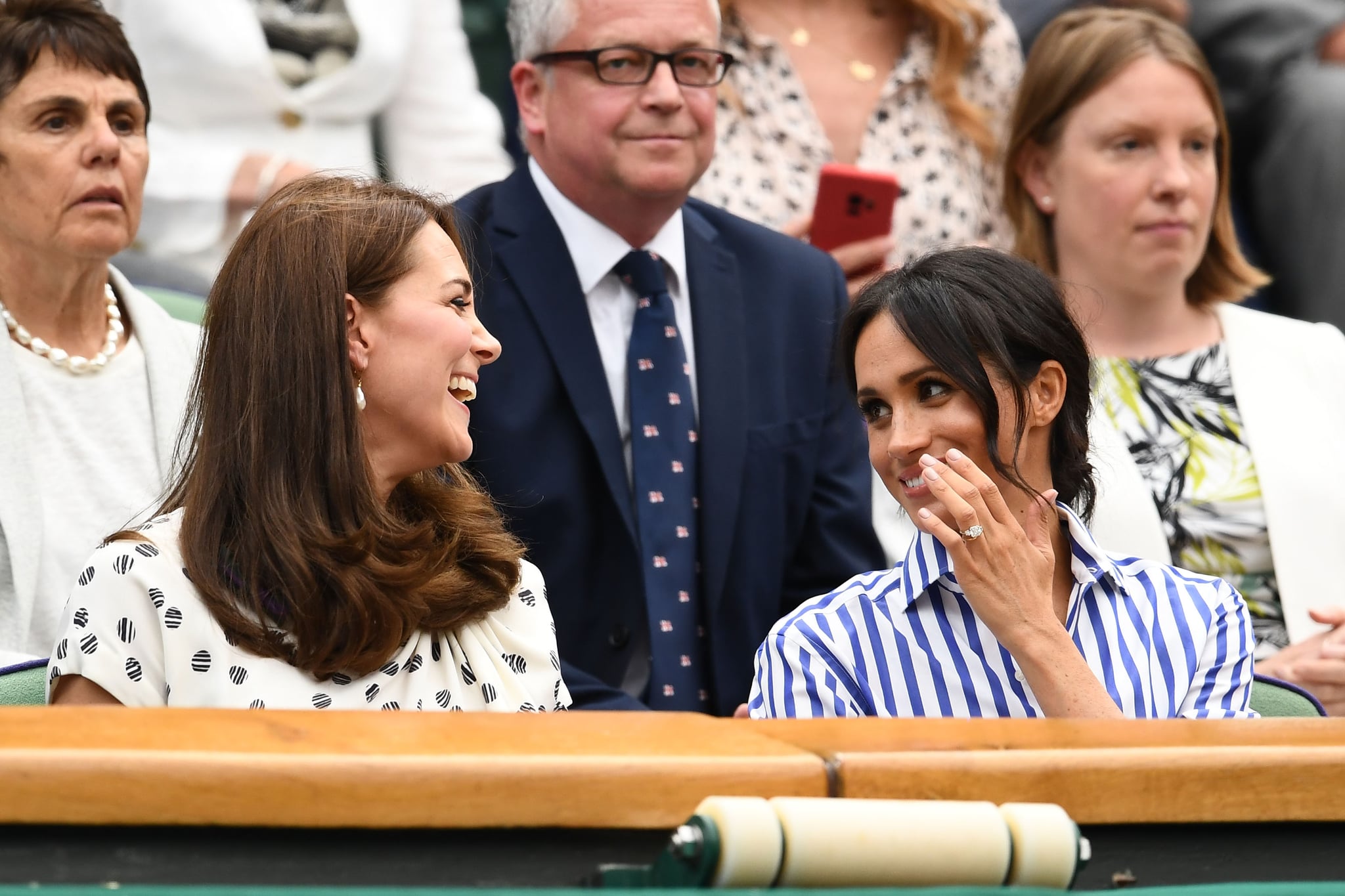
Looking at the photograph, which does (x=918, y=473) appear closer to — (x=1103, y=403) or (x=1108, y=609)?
(x=1108, y=609)

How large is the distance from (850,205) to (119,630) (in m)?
1.62

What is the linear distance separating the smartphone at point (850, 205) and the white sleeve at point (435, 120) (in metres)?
0.66

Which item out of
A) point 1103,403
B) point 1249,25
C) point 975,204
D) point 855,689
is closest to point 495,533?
point 855,689

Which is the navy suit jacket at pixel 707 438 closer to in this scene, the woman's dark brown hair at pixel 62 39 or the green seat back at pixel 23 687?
the woman's dark brown hair at pixel 62 39

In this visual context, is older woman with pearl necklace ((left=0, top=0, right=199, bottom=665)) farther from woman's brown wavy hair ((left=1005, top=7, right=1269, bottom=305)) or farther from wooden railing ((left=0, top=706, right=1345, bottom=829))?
woman's brown wavy hair ((left=1005, top=7, right=1269, bottom=305))

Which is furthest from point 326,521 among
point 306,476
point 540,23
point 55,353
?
point 540,23

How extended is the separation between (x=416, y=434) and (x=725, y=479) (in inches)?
29.7

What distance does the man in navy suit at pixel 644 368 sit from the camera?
236 centimetres

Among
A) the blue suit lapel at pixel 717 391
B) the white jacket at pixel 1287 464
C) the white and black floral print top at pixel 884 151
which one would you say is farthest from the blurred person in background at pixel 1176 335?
the blue suit lapel at pixel 717 391

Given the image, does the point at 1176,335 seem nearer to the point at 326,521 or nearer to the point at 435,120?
the point at 435,120

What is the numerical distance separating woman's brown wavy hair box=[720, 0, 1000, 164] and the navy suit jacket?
694mm

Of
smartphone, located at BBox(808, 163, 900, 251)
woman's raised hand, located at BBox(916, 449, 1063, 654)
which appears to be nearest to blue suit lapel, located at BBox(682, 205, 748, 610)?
smartphone, located at BBox(808, 163, 900, 251)

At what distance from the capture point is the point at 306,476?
165cm

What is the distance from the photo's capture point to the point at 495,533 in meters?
1.84
